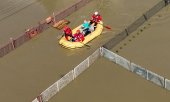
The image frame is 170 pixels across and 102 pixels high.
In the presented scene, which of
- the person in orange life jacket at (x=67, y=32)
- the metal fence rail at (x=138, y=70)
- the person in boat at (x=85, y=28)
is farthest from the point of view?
the person in boat at (x=85, y=28)

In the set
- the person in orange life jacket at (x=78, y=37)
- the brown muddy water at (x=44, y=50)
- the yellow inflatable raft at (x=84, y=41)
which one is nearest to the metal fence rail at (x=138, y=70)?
the brown muddy water at (x=44, y=50)

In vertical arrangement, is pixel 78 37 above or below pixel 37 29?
below

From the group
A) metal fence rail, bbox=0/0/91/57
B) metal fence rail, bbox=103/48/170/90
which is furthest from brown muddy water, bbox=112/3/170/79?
metal fence rail, bbox=0/0/91/57

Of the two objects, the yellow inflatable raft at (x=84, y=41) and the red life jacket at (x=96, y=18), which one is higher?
the red life jacket at (x=96, y=18)

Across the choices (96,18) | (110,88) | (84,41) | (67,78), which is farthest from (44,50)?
(110,88)

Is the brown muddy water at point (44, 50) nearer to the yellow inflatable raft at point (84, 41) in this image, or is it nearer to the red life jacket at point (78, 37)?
the yellow inflatable raft at point (84, 41)

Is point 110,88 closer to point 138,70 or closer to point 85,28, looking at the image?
point 138,70
